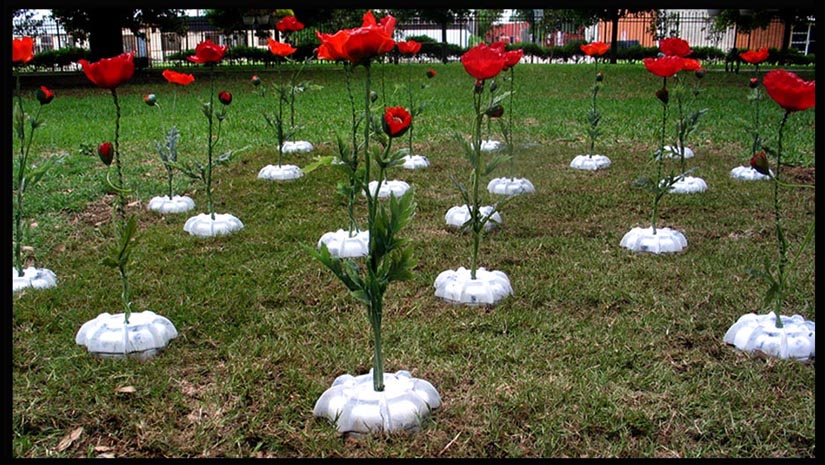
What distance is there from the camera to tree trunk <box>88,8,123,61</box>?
16.7m

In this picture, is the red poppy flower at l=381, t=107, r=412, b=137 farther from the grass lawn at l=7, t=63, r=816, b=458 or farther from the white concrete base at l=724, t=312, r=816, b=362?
the white concrete base at l=724, t=312, r=816, b=362

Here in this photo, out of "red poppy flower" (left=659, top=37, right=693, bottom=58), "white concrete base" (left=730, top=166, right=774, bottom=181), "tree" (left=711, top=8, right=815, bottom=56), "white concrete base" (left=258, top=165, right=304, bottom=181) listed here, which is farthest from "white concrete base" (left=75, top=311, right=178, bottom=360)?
"tree" (left=711, top=8, right=815, bottom=56)

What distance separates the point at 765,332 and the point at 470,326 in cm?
113

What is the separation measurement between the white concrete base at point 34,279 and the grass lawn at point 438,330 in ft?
0.24

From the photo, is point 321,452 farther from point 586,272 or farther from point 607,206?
point 607,206

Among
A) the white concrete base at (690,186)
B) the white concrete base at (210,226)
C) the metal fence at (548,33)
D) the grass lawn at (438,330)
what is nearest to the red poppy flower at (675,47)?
the grass lawn at (438,330)

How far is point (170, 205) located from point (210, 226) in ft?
2.57

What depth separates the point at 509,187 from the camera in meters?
5.27

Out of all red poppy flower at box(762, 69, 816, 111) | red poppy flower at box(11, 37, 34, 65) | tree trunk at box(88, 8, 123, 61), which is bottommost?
red poppy flower at box(762, 69, 816, 111)

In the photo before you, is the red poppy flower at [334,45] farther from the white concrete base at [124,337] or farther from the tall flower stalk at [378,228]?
the white concrete base at [124,337]

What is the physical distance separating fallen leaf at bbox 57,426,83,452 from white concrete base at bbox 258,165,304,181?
12.3 ft

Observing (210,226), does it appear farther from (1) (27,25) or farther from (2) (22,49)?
(1) (27,25)

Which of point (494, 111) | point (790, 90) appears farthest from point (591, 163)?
point (790, 90)

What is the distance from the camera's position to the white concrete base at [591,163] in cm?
627
